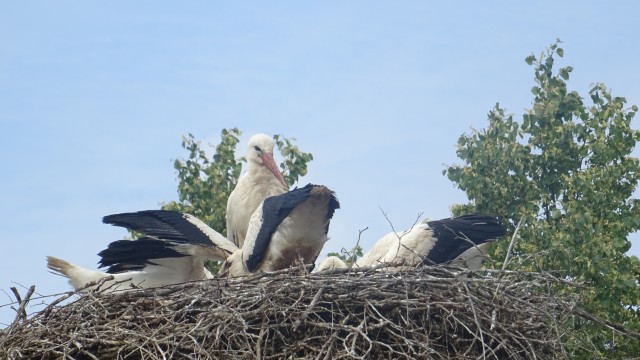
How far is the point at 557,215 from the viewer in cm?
1268

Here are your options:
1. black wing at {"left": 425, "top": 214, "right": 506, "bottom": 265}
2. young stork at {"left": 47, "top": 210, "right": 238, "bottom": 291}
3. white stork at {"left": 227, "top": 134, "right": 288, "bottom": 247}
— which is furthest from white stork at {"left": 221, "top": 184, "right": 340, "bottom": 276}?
white stork at {"left": 227, "top": 134, "right": 288, "bottom": 247}

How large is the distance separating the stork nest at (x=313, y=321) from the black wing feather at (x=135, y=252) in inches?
58.8

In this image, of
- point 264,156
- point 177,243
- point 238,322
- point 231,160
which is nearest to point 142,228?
point 177,243

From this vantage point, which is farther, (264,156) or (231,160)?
(231,160)

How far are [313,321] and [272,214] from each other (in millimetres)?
1541

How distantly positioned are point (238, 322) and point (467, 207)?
6579 mm

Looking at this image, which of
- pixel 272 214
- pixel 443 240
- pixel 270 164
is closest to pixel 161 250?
pixel 272 214

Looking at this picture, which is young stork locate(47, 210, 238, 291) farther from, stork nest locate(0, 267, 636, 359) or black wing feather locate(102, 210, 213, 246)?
stork nest locate(0, 267, 636, 359)

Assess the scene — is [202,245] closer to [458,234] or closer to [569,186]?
[458,234]

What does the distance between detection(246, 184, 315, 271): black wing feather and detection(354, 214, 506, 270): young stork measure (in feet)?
2.10

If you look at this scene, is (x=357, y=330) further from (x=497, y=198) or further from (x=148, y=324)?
(x=497, y=198)

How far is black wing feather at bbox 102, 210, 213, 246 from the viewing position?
9.05 meters

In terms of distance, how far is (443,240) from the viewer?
29.2 feet

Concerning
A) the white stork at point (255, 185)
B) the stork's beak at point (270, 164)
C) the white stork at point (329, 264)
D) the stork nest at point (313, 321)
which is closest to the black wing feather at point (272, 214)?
the white stork at point (329, 264)
